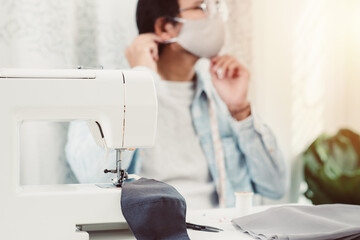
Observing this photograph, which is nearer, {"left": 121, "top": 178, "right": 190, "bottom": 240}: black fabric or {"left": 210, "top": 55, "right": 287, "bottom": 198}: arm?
{"left": 121, "top": 178, "right": 190, "bottom": 240}: black fabric

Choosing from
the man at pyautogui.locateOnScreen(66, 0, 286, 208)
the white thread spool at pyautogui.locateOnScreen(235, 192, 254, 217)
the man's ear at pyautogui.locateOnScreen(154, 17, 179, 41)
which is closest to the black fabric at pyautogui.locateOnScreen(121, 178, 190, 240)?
the white thread spool at pyautogui.locateOnScreen(235, 192, 254, 217)

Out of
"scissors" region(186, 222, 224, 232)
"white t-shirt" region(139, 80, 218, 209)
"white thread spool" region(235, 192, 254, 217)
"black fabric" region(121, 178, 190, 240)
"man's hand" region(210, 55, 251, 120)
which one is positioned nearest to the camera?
"black fabric" region(121, 178, 190, 240)

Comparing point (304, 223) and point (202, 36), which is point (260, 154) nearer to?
point (202, 36)

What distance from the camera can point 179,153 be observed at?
7.54 ft

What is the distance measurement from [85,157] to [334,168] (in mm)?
1206

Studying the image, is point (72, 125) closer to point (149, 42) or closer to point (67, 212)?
point (149, 42)

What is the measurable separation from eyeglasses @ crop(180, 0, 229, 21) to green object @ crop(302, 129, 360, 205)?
81cm

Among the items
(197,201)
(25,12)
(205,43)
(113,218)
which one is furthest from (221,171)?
(113,218)

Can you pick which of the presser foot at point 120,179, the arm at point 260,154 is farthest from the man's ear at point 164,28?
the presser foot at point 120,179

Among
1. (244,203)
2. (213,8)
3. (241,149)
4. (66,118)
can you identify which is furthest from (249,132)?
(66,118)

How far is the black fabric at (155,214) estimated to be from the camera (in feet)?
3.47

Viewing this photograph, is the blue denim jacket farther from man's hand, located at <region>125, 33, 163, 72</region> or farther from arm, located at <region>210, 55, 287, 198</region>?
man's hand, located at <region>125, 33, 163, 72</region>

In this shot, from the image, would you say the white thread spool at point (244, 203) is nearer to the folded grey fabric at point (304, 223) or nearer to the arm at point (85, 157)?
the folded grey fabric at point (304, 223)

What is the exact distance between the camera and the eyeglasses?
7.82ft
